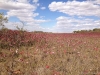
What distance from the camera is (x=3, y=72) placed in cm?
566

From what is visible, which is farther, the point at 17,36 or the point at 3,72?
the point at 17,36

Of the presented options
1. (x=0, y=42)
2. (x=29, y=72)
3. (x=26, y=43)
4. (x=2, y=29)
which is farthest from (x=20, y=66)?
(x=2, y=29)

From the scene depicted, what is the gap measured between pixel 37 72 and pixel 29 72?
0.94 ft

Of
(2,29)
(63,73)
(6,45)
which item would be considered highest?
(2,29)

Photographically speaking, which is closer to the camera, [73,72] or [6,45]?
[73,72]

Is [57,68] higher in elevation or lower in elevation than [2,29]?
lower

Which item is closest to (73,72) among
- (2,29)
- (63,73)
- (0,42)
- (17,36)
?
(63,73)

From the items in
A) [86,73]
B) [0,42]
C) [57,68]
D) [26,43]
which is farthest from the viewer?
[26,43]

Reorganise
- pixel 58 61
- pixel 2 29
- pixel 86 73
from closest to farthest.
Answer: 1. pixel 86 73
2. pixel 58 61
3. pixel 2 29

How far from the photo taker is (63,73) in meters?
5.59

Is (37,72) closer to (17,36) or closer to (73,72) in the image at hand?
(73,72)

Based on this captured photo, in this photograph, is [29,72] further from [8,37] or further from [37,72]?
[8,37]

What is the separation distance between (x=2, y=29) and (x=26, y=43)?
2.42 m

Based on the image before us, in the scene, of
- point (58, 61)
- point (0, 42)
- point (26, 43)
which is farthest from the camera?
point (26, 43)
